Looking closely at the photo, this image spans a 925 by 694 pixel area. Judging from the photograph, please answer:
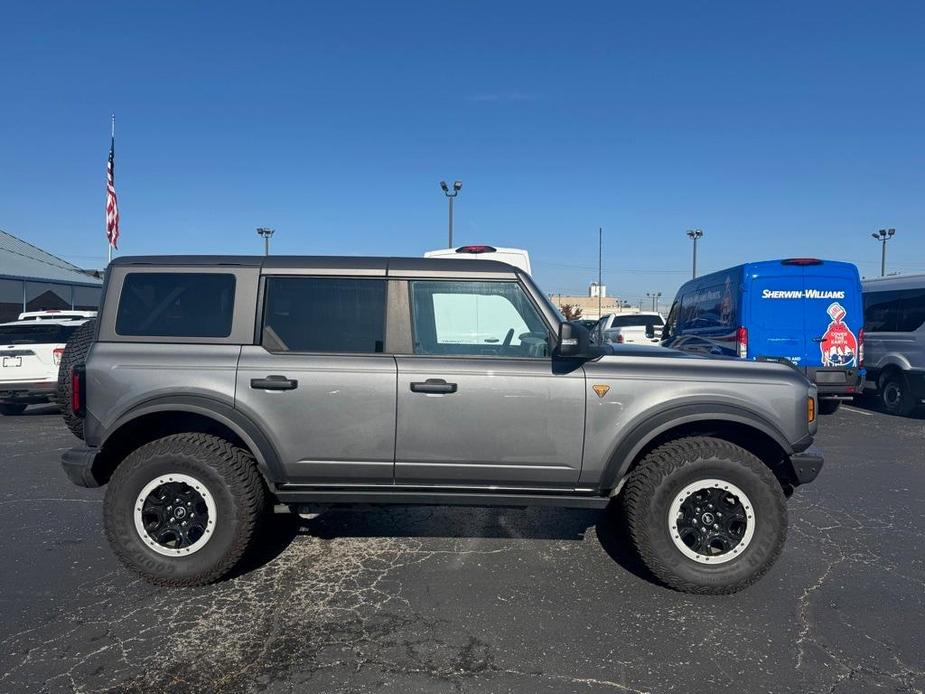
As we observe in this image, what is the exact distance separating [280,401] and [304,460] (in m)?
0.39

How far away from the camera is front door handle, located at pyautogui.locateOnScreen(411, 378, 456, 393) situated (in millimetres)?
3611

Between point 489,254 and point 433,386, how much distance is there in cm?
329

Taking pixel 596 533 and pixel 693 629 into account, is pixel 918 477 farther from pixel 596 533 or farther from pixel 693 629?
pixel 693 629

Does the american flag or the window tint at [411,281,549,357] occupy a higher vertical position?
the american flag

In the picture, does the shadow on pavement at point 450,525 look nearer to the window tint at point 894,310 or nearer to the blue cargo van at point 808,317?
the blue cargo van at point 808,317

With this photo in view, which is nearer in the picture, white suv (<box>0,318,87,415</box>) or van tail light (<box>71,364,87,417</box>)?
van tail light (<box>71,364,87,417</box>)

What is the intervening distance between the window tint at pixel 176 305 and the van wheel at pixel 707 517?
2.83m

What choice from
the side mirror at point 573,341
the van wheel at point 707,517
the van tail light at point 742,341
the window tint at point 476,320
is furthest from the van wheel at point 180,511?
the van tail light at point 742,341

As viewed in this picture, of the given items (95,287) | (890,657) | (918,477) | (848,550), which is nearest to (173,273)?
(890,657)

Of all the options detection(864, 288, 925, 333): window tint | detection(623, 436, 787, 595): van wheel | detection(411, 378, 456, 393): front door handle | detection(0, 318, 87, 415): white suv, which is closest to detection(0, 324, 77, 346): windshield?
detection(0, 318, 87, 415): white suv

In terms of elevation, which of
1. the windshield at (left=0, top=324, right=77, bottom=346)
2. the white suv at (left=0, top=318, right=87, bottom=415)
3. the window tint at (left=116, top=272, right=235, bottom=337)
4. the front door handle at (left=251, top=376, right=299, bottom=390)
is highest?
the window tint at (left=116, top=272, right=235, bottom=337)

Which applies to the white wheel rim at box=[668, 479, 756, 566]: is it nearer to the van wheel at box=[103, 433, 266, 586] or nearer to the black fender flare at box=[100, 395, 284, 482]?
the black fender flare at box=[100, 395, 284, 482]

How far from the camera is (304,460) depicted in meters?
3.69

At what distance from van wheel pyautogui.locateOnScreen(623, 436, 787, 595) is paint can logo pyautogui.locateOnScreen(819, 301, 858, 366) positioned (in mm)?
6905
